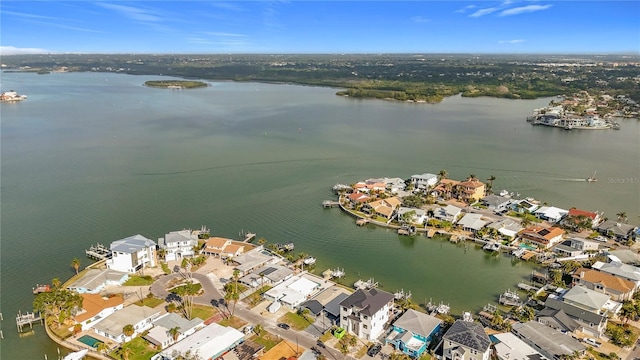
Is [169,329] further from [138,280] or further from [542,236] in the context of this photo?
[542,236]

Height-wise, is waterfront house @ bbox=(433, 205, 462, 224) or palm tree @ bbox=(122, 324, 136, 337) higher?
waterfront house @ bbox=(433, 205, 462, 224)

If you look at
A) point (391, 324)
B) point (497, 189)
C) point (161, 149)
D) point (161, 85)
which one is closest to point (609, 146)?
point (497, 189)

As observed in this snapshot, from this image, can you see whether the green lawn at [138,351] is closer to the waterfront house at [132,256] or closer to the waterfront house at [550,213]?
the waterfront house at [132,256]

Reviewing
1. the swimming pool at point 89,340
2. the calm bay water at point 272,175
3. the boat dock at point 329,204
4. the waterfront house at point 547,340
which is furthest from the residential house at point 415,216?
the swimming pool at point 89,340

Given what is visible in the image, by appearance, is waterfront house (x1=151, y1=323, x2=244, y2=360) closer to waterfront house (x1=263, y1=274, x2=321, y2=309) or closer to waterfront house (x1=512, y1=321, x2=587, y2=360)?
waterfront house (x1=263, y1=274, x2=321, y2=309)

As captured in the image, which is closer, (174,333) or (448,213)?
(174,333)

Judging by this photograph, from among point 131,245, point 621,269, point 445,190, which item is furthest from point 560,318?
point 131,245

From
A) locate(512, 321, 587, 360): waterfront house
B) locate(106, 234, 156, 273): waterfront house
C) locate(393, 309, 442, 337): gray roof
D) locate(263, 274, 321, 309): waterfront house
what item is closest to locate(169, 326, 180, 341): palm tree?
locate(263, 274, 321, 309): waterfront house
